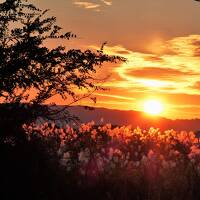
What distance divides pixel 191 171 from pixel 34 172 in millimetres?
3000

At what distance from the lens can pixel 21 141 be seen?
916cm

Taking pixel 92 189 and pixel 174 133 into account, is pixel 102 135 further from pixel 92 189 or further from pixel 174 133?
pixel 92 189

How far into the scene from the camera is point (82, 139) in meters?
14.8

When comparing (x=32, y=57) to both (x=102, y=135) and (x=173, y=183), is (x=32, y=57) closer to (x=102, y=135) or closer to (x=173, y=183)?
(x=173, y=183)

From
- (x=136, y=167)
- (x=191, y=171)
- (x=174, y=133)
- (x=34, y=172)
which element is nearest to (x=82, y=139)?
(x=174, y=133)

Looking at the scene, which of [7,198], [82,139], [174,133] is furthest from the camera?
[174,133]

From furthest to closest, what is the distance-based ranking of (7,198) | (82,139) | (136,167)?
(82,139)
(136,167)
(7,198)

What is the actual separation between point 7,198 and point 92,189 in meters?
1.53

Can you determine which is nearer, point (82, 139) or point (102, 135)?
point (82, 139)

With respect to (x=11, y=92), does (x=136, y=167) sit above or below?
below

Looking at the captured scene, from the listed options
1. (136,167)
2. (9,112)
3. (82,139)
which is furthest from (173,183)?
Result: (82,139)

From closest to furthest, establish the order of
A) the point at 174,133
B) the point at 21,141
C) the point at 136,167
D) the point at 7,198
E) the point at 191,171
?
the point at 7,198, the point at 21,141, the point at 191,171, the point at 136,167, the point at 174,133

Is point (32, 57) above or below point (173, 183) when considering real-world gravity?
above

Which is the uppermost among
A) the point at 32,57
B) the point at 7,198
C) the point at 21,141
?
the point at 32,57
